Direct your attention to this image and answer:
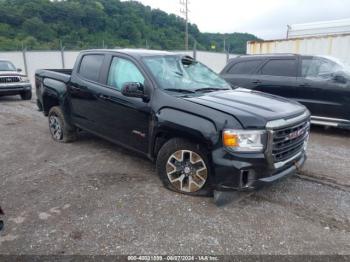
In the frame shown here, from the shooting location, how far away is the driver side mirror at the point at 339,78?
20.9 ft

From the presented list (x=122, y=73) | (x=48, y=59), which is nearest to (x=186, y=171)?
(x=122, y=73)

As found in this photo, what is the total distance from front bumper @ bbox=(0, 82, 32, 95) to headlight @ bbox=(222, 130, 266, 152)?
34.3ft

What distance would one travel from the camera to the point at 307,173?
4.54 metres

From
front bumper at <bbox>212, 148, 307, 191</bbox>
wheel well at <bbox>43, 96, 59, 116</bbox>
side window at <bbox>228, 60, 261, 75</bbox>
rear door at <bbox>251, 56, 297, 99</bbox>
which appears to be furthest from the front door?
side window at <bbox>228, 60, 261, 75</bbox>

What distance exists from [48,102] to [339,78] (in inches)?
234

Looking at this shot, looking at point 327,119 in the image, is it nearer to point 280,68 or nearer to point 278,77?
point 278,77

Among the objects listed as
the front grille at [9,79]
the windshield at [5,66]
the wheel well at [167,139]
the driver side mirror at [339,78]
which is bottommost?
the wheel well at [167,139]

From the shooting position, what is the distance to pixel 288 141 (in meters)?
3.55

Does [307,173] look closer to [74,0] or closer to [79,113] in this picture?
[79,113]

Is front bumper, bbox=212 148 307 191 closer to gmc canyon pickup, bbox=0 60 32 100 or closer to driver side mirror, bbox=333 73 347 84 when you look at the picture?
driver side mirror, bbox=333 73 347 84

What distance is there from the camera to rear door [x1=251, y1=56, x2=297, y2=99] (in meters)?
6.96

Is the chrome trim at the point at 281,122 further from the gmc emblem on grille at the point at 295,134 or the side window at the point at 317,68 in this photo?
the side window at the point at 317,68

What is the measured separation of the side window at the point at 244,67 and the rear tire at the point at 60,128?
13.7 ft

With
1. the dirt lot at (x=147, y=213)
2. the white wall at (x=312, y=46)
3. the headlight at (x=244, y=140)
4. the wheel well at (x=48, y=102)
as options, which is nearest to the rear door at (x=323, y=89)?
the dirt lot at (x=147, y=213)
